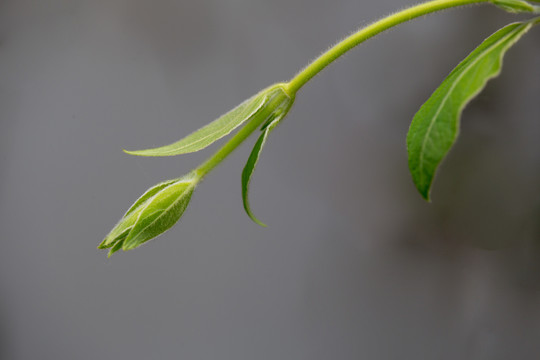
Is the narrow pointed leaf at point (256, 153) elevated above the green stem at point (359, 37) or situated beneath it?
situated beneath

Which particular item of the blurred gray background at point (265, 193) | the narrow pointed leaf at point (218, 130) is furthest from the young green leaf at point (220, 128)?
the blurred gray background at point (265, 193)

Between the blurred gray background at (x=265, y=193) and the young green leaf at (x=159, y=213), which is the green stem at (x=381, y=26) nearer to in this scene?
the young green leaf at (x=159, y=213)

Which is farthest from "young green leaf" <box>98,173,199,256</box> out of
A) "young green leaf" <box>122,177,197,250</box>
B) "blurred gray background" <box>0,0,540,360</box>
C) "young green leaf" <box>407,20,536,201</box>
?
"blurred gray background" <box>0,0,540,360</box>

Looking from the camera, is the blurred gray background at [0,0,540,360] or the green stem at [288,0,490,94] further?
the blurred gray background at [0,0,540,360]

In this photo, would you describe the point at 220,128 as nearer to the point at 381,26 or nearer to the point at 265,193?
the point at 381,26

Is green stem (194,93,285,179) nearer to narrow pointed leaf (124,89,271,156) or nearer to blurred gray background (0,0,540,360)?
narrow pointed leaf (124,89,271,156)

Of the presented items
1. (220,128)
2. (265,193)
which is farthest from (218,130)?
(265,193)

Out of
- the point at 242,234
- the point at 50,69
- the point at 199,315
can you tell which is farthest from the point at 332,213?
the point at 50,69
